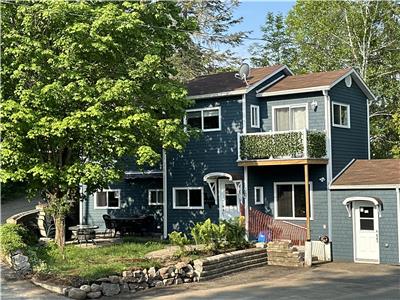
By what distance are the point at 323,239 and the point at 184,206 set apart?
6.52 m

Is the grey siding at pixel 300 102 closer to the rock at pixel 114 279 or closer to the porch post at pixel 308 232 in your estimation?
the porch post at pixel 308 232

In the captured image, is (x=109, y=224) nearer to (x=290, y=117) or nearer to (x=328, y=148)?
(x=290, y=117)

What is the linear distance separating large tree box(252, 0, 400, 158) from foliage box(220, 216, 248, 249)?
56.4ft

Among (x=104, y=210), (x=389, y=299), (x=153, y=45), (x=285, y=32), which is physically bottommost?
(x=389, y=299)

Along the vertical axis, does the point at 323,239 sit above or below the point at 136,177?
below

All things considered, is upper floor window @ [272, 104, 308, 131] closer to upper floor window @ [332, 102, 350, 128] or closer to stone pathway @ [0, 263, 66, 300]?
upper floor window @ [332, 102, 350, 128]

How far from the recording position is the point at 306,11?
38062mm

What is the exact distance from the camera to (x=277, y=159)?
21422mm

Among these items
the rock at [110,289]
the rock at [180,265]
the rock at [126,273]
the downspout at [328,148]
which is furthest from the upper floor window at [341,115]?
the rock at [110,289]

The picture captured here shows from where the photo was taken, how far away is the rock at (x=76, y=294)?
13.9 meters

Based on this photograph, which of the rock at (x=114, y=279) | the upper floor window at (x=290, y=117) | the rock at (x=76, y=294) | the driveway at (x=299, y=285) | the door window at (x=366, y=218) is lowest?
the driveway at (x=299, y=285)

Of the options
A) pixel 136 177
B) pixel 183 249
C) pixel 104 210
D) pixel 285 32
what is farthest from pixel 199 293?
pixel 285 32

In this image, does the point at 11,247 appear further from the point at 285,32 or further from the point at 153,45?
the point at 285,32

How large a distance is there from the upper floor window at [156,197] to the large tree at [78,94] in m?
5.65
